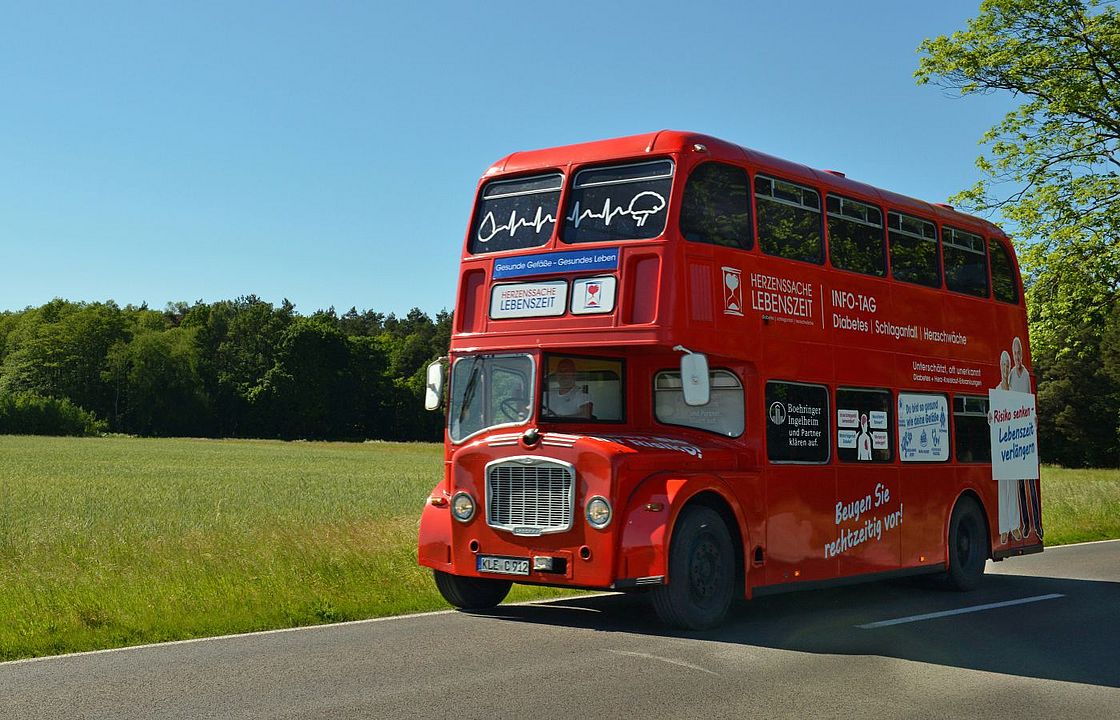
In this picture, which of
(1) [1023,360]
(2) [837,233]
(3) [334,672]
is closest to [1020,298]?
(1) [1023,360]

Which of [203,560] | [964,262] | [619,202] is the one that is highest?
[964,262]

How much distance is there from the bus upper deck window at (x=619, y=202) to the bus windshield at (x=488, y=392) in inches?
50.5

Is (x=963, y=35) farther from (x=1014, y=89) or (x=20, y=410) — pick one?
(x=20, y=410)

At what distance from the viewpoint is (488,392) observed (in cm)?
1106

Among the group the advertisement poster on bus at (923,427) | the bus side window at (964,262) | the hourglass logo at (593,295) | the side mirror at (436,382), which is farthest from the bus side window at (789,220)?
the side mirror at (436,382)

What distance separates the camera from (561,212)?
11.1 meters

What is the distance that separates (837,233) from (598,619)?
15.7 ft

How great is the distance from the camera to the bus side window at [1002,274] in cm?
1580

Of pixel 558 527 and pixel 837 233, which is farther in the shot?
pixel 837 233

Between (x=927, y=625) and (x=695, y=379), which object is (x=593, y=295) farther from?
(x=927, y=625)

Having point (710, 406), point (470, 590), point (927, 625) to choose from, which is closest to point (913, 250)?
point (710, 406)

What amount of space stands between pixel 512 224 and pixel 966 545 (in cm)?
731

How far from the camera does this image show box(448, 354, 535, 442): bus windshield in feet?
35.6

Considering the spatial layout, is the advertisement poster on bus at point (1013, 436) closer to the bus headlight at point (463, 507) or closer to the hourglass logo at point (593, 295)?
the hourglass logo at point (593, 295)
